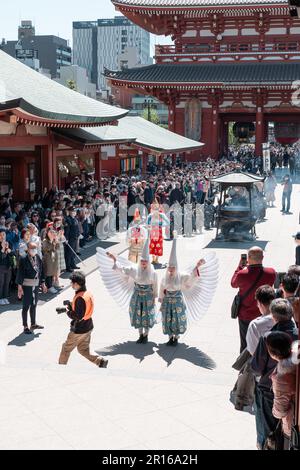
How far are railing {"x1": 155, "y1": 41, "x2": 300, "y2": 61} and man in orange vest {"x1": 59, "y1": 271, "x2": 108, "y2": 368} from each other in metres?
35.2

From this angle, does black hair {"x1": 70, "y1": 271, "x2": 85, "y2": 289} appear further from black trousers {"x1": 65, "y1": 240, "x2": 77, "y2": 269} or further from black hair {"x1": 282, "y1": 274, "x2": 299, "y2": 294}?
black trousers {"x1": 65, "y1": 240, "x2": 77, "y2": 269}

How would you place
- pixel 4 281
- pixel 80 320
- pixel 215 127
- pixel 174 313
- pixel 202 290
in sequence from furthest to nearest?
pixel 215 127 < pixel 4 281 < pixel 202 290 < pixel 174 313 < pixel 80 320

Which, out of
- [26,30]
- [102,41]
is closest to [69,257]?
[26,30]

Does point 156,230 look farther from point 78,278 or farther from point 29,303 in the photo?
point 78,278

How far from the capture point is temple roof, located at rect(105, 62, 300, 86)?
38.0 meters

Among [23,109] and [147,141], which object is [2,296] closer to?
[23,109]

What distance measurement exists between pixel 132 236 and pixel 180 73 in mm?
→ 28283

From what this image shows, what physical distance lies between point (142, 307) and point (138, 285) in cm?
34

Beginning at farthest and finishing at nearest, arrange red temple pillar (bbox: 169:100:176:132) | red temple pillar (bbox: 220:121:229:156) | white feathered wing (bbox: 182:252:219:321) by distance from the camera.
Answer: red temple pillar (bbox: 220:121:229:156)
red temple pillar (bbox: 169:100:176:132)
white feathered wing (bbox: 182:252:219:321)

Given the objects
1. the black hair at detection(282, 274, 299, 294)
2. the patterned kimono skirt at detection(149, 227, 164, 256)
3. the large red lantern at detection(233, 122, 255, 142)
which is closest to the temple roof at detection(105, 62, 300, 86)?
the large red lantern at detection(233, 122, 255, 142)

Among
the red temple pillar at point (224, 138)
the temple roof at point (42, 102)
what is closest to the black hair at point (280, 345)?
the temple roof at point (42, 102)

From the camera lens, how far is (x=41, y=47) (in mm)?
112750
